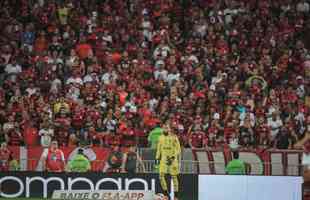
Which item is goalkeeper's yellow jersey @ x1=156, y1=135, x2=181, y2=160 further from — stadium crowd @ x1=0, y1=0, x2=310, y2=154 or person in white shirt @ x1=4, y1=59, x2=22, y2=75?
person in white shirt @ x1=4, y1=59, x2=22, y2=75

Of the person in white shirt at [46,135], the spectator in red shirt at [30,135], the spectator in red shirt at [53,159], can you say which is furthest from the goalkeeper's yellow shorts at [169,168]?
the spectator in red shirt at [30,135]

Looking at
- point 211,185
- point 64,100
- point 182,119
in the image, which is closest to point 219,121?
point 182,119

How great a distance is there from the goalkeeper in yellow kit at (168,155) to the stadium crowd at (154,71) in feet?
4.44

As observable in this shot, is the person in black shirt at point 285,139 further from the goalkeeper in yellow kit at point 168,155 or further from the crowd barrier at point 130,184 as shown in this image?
the goalkeeper in yellow kit at point 168,155

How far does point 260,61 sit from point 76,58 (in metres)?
5.67

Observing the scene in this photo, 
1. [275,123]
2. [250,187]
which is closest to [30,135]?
[250,187]

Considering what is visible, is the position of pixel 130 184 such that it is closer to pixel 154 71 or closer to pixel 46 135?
pixel 46 135

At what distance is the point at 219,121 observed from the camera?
23812 mm

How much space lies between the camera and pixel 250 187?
21.5m

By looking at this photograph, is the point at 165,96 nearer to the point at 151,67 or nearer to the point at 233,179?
the point at 151,67

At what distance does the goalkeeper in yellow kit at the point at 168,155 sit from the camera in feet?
69.9

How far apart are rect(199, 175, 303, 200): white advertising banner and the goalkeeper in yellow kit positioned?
0.75 metres

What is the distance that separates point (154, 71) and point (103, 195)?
212 inches

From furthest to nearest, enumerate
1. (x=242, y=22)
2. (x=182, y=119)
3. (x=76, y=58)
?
(x=242, y=22) < (x=76, y=58) < (x=182, y=119)
